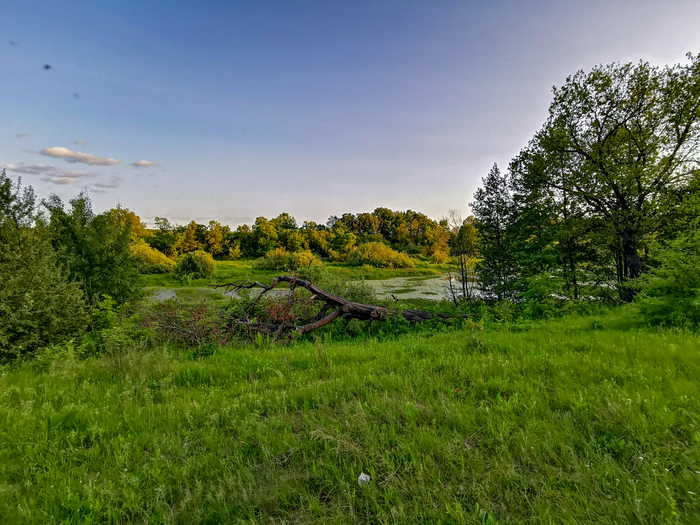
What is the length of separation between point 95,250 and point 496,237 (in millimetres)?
18589

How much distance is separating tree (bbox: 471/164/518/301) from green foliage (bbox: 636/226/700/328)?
22.6 feet

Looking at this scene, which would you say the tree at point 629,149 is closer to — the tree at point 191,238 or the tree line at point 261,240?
the tree line at point 261,240

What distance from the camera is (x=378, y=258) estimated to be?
51.8 metres

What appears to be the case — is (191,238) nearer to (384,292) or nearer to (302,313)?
(384,292)

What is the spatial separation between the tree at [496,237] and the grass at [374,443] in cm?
938

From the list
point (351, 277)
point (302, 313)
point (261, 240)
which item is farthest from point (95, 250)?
point (261, 240)

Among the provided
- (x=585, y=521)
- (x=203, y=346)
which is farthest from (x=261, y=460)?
(x=203, y=346)

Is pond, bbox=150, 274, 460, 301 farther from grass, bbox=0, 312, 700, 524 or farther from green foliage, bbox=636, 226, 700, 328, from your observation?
grass, bbox=0, 312, 700, 524

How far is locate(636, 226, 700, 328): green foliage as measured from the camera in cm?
636

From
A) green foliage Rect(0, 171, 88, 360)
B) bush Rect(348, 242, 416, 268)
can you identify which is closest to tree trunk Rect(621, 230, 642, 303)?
green foliage Rect(0, 171, 88, 360)

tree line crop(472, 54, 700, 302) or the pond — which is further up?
tree line crop(472, 54, 700, 302)

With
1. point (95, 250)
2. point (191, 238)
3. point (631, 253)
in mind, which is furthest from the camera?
point (191, 238)

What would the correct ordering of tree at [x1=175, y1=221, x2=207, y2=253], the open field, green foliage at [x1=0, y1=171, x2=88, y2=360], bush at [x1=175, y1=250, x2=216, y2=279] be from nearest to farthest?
green foliage at [x1=0, y1=171, x2=88, y2=360] < the open field < bush at [x1=175, y1=250, x2=216, y2=279] < tree at [x1=175, y1=221, x2=207, y2=253]

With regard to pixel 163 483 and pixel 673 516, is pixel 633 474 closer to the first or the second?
pixel 673 516
